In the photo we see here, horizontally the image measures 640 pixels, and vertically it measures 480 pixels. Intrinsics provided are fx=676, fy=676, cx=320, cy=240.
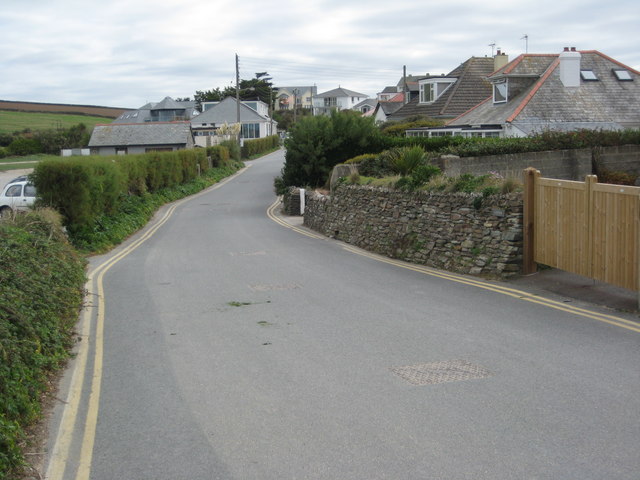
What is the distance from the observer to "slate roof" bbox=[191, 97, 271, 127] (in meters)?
98.6

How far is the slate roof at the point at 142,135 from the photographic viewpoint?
70.9 metres

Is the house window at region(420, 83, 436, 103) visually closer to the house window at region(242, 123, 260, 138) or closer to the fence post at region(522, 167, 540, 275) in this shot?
the fence post at region(522, 167, 540, 275)

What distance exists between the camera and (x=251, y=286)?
46.2ft

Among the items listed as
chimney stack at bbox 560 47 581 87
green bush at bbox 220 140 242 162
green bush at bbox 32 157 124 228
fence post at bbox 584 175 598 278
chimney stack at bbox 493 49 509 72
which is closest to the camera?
fence post at bbox 584 175 598 278

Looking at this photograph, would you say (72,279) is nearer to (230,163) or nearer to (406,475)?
(406,475)

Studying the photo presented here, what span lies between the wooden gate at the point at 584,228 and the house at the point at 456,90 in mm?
33932

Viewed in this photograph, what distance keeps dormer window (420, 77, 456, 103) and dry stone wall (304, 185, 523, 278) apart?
95.0ft

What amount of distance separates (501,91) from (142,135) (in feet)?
145

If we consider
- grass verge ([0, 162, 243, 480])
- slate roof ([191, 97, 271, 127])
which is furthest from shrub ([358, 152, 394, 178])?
slate roof ([191, 97, 271, 127])

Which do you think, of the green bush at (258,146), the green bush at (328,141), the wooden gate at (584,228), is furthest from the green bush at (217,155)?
the wooden gate at (584,228)

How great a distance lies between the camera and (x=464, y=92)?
157 ft

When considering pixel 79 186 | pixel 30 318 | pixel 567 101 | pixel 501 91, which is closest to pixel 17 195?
pixel 79 186

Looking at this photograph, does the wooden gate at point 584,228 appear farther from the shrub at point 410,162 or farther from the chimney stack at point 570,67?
the chimney stack at point 570,67

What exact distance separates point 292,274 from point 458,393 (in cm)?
869
